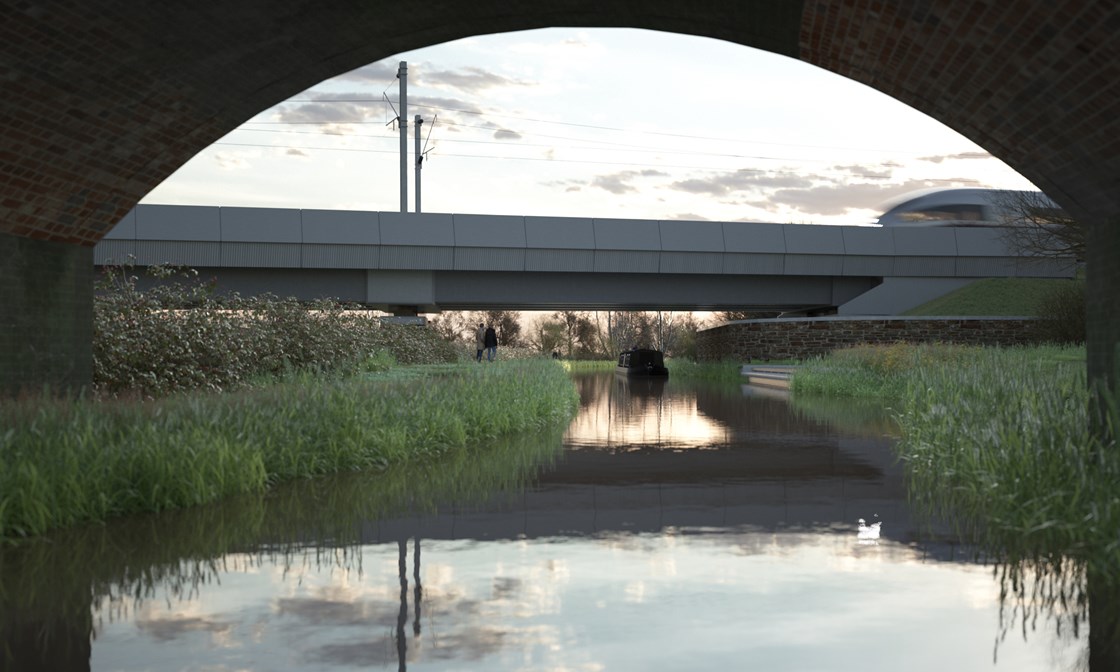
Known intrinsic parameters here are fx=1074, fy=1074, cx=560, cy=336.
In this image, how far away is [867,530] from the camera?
784 cm

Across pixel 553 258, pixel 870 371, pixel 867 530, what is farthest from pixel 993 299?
pixel 867 530

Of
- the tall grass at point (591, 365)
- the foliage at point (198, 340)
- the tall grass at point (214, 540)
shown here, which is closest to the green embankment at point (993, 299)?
the foliage at point (198, 340)

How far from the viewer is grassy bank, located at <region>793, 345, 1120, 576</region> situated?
693 centimetres

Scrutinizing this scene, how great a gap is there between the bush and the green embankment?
3.48 m

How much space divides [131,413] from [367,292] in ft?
110

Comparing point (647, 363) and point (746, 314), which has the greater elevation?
point (746, 314)

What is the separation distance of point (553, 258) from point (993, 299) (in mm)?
19513

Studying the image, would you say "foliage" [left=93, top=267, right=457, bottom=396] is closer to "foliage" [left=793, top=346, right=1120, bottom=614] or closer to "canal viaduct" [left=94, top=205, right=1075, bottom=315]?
"foliage" [left=793, top=346, right=1120, bottom=614]

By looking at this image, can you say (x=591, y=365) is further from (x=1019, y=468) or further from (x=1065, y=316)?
(x=1019, y=468)

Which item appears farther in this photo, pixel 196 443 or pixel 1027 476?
pixel 196 443

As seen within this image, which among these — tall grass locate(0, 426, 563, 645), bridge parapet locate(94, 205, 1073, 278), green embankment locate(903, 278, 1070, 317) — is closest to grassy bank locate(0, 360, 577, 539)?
tall grass locate(0, 426, 563, 645)

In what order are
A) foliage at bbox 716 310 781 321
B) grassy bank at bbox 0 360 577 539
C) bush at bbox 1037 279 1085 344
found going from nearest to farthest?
1. grassy bank at bbox 0 360 577 539
2. bush at bbox 1037 279 1085 344
3. foliage at bbox 716 310 781 321

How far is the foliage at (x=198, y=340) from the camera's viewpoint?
1562 centimetres

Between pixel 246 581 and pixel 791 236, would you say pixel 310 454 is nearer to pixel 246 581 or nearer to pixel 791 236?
pixel 246 581
